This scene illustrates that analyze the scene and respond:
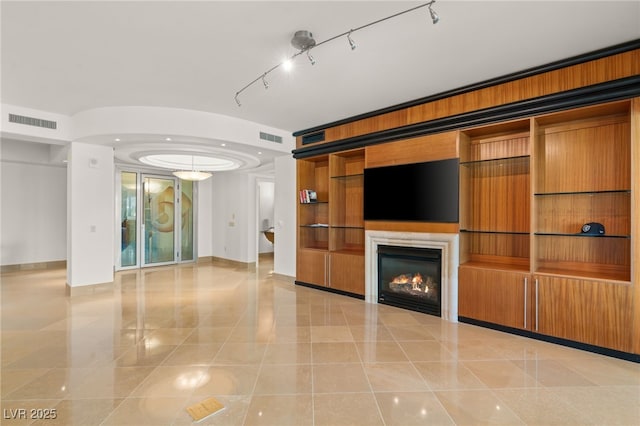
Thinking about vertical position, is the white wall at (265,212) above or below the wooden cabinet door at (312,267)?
above

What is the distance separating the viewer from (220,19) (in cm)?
254

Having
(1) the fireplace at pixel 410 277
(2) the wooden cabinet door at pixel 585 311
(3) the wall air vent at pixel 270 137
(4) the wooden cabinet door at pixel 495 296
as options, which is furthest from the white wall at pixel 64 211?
(2) the wooden cabinet door at pixel 585 311

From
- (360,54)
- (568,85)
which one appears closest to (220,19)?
(360,54)

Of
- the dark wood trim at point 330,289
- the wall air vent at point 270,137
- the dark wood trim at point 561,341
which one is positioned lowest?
the dark wood trim at point 330,289

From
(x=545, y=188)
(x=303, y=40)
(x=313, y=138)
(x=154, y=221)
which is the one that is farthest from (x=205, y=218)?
(x=545, y=188)

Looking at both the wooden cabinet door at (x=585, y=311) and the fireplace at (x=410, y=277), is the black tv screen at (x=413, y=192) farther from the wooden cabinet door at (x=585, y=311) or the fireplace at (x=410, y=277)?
the wooden cabinet door at (x=585, y=311)

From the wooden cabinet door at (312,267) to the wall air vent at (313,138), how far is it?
6.89ft

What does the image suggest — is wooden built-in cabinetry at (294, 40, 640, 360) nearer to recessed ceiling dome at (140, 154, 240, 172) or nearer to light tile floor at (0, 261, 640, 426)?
light tile floor at (0, 261, 640, 426)

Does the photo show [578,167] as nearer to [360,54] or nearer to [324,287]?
[360,54]

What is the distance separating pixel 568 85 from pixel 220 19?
353 centimetres

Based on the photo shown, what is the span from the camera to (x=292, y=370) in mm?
2713

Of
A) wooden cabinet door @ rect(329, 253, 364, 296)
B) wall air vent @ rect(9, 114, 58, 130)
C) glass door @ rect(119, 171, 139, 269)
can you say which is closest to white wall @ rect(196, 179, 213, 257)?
glass door @ rect(119, 171, 139, 269)

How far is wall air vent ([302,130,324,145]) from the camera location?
5636 mm

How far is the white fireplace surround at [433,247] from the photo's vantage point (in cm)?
402
